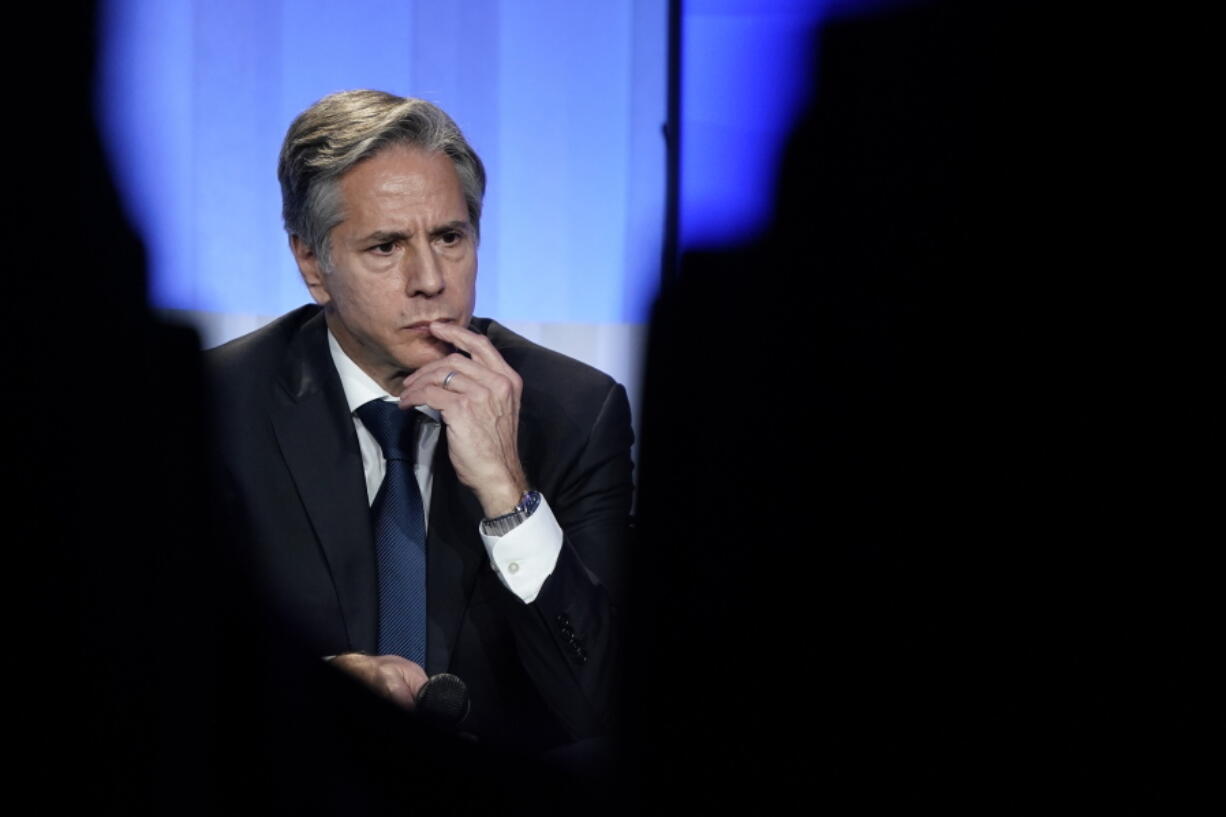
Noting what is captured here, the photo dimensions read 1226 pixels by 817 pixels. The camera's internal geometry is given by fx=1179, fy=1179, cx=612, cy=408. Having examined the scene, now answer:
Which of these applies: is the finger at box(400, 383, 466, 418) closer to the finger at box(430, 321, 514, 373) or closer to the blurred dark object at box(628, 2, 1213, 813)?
the finger at box(430, 321, 514, 373)

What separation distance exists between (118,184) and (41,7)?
298mm

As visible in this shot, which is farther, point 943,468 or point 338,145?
point 943,468

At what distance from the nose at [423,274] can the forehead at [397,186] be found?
0.05 meters

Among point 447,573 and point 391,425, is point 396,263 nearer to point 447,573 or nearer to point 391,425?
point 391,425

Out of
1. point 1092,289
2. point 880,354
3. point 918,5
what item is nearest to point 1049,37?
point 918,5

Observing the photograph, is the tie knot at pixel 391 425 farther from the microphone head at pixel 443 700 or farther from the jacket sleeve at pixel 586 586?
the microphone head at pixel 443 700

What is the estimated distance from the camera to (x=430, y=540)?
60.4 inches

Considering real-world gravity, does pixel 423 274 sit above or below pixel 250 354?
above

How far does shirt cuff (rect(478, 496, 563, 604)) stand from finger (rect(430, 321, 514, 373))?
0.59 ft

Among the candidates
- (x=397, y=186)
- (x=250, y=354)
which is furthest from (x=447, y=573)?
(x=397, y=186)

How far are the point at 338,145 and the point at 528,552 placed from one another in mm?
560

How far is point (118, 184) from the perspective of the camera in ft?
5.08

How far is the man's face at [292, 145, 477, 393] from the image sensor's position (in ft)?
4.77

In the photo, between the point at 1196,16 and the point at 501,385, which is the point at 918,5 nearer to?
the point at 1196,16
